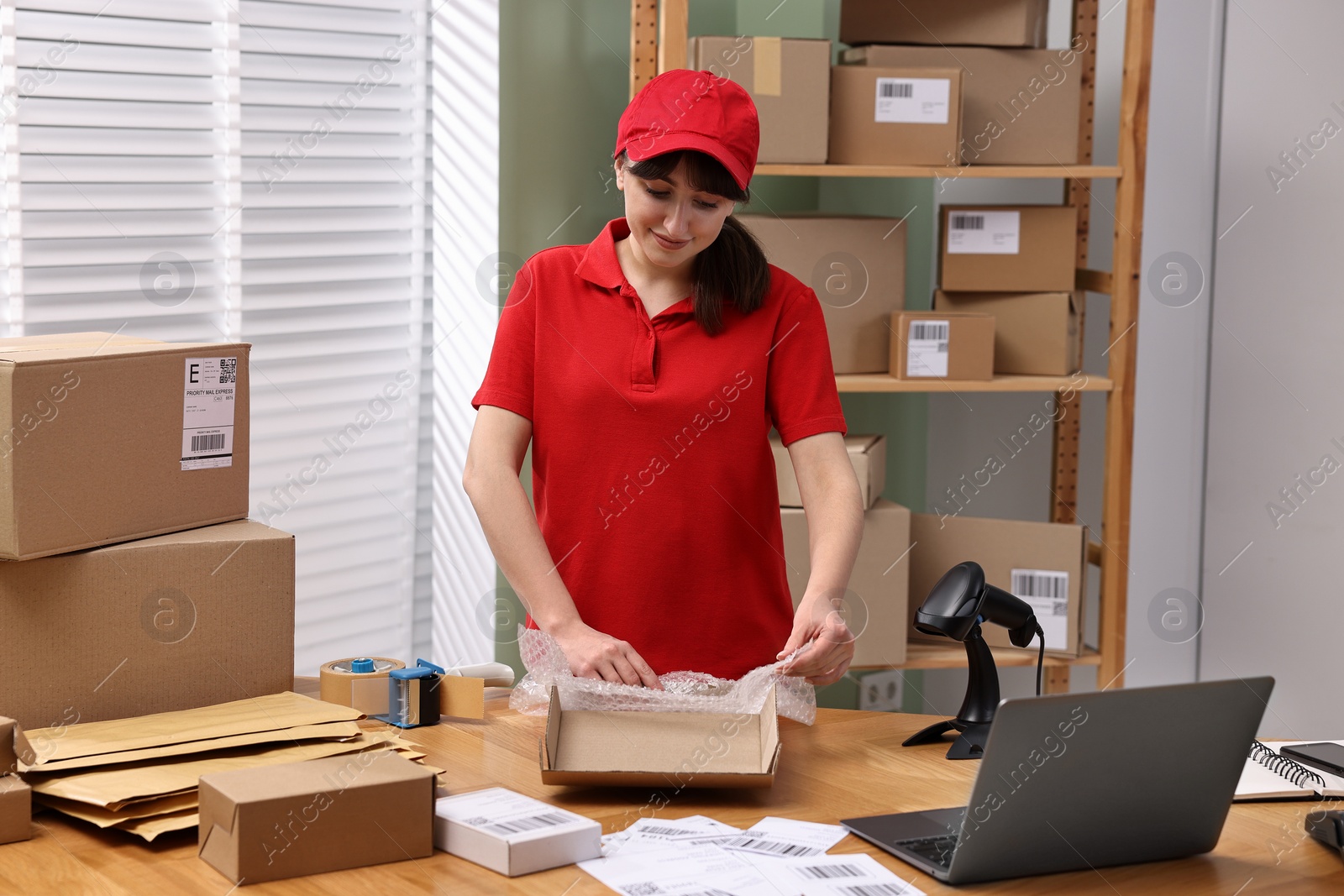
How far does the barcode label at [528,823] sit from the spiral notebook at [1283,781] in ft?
2.42

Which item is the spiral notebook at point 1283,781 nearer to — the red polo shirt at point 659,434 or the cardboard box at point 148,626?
the red polo shirt at point 659,434

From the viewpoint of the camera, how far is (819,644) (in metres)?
1.50

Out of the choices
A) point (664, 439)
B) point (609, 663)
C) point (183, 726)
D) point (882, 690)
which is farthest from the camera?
point (882, 690)

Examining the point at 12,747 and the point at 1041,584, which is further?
the point at 1041,584

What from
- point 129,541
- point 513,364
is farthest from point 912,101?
point 129,541

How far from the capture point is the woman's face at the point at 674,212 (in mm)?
1635

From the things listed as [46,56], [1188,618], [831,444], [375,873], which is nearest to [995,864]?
[375,873]

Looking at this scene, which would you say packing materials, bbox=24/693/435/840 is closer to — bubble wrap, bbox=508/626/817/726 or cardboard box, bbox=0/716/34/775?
cardboard box, bbox=0/716/34/775

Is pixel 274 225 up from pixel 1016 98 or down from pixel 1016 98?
down

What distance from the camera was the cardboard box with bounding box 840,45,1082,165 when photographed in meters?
2.66

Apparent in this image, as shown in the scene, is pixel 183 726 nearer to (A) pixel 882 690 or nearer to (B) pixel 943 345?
(B) pixel 943 345

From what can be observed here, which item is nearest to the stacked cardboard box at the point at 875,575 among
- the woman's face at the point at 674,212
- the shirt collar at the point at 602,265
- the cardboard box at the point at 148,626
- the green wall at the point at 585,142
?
the green wall at the point at 585,142

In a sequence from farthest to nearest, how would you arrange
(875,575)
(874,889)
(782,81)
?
(875,575), (782,81), (874,889)

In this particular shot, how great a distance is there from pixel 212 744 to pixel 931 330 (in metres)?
1.81
